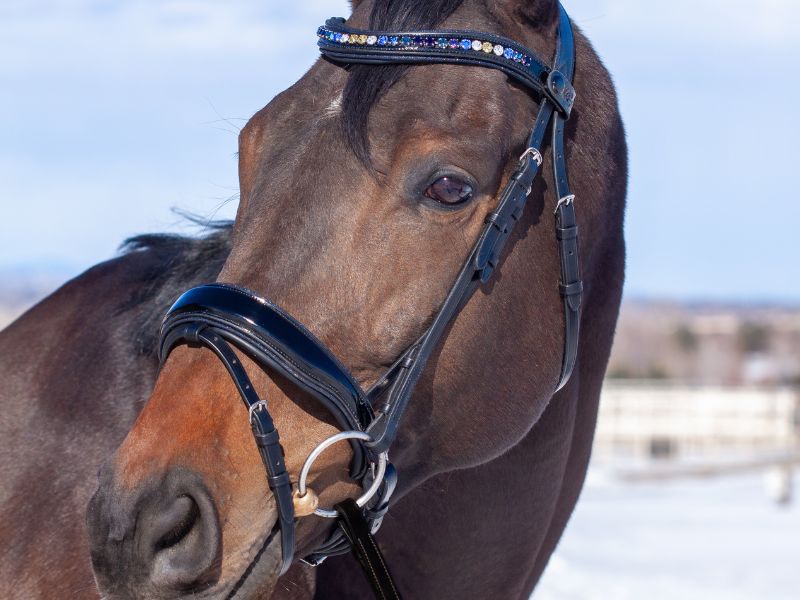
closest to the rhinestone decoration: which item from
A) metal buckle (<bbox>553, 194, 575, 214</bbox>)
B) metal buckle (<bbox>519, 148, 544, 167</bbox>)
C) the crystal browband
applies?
the crystal browband

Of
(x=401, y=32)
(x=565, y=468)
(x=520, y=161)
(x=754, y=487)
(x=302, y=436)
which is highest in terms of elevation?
(x=401, y=32)

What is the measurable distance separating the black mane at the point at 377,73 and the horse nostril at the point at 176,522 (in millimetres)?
852

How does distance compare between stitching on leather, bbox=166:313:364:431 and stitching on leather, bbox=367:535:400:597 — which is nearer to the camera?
stitching on leather, bbox=166:313:364:431

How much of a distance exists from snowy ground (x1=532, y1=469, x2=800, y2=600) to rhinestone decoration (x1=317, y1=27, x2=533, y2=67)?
5946mm

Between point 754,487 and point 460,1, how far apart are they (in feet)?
52.3

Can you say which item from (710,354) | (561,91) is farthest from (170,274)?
(710,354)

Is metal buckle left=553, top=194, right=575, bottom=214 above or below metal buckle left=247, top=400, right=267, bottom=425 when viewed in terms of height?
above

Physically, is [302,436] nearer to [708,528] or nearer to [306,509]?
[306,509]

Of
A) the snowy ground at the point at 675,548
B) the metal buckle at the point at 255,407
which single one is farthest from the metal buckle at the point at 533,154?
the snowy ground at the point at 675,548

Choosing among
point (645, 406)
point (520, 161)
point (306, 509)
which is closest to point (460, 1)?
point (520, 161)

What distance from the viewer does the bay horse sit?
2.15 meters

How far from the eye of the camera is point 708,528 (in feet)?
38.8

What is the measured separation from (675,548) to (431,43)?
901 centimetres

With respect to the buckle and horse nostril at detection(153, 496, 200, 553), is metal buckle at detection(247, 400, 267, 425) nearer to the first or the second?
horse nostril at detection(153, 496, 200, 553)
